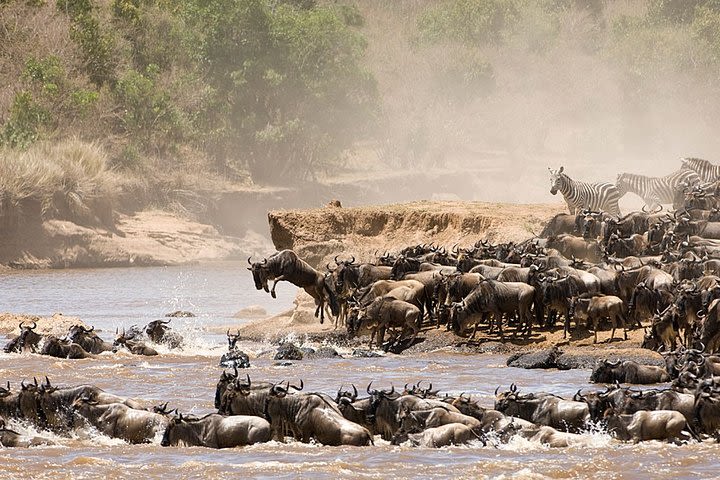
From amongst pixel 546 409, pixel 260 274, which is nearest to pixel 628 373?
pixel 546 409

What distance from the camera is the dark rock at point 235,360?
711 inches

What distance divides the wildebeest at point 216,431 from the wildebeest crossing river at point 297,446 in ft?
0.39

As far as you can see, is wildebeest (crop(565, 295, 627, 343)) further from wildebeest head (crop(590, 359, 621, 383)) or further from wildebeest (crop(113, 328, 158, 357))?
wildebeest (crop(113, 328, 158, 357))

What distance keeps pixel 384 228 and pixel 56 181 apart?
2181 cm

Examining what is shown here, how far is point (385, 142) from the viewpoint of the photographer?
2672 inches

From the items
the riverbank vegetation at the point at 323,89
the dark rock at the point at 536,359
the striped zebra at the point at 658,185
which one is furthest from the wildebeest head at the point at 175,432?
the riverbank vegetation at the point at 323,89

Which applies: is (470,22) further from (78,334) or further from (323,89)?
(78,334)

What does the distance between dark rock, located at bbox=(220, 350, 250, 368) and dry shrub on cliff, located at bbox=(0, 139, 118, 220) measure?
2733 centimetres

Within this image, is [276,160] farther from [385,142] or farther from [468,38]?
[468,38]

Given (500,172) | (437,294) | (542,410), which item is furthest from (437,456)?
(500,172)

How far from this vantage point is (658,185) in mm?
33781

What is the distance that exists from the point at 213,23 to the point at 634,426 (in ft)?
154

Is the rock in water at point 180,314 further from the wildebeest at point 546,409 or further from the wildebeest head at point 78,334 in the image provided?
the wildebeest at point 546,409

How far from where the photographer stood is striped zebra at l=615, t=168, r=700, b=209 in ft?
106
